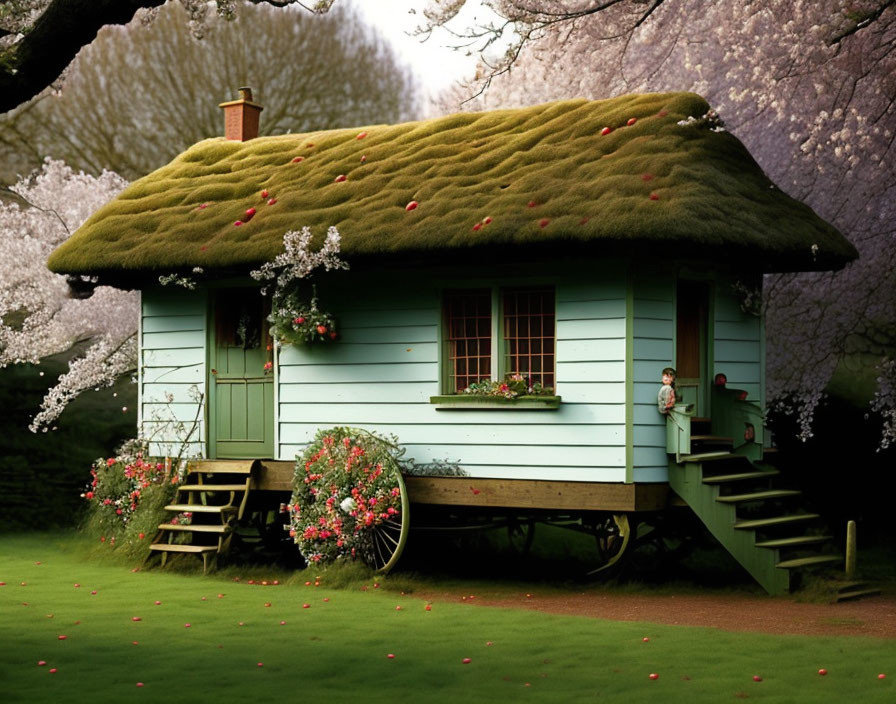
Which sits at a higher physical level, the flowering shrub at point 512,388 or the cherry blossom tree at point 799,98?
the cherry blossom tree at point 799,98

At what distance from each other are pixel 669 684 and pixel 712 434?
634 centimetres

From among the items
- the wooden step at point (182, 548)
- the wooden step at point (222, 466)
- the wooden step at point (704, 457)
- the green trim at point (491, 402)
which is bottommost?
the wooden step at point (182, 548)

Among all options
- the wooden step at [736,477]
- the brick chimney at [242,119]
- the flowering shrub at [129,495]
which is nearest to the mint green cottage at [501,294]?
the wooden step at [736,477]

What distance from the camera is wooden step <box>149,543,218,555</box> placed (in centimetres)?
A: 1513

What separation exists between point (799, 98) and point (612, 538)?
5.73 meters

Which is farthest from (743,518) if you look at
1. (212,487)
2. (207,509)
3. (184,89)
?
(184,89)

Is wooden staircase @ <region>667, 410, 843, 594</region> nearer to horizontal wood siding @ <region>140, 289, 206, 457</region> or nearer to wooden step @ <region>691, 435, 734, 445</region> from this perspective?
wooden step @ <region>691, 435, 734, 445</region>

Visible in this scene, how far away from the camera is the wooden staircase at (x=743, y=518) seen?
13016 mm

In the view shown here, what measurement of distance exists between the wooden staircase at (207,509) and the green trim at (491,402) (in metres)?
2.81

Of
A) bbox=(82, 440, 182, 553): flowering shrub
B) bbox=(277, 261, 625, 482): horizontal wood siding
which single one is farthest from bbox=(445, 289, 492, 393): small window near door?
A: bbox=(82, 440, 182, 553): flowering shrub

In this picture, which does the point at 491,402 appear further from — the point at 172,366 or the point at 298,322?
the point at 172,366

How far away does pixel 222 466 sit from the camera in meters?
15.8

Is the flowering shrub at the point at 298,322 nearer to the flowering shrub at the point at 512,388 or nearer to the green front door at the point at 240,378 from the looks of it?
the green front door at the point at 240,378

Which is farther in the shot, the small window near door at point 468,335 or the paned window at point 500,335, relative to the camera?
the small window near door at point 468,335
